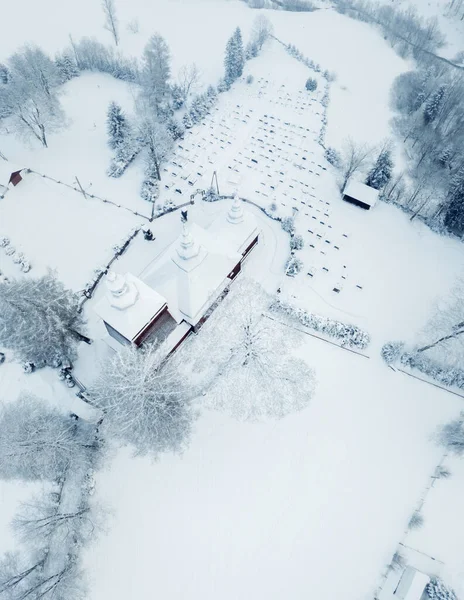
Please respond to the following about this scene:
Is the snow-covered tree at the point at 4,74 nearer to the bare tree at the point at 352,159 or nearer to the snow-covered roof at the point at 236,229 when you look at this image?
the snow-covered roof at the point at 236,229

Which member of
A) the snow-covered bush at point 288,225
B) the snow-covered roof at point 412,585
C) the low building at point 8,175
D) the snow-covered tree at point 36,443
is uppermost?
the snow-covered bush at point 288,225

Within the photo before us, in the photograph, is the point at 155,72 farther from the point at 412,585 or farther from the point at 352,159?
the point at 412,585

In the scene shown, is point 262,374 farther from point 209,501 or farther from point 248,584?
point 248,584

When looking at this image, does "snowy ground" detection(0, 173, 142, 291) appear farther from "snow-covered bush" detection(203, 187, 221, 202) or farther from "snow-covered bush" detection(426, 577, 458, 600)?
"snow-covered bush" detection(426, 577, 458, 600)

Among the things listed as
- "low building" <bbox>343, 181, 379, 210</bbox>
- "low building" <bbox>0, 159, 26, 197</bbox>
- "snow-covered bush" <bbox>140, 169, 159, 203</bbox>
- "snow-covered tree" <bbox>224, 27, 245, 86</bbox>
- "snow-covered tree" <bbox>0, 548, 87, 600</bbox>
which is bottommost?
"snow-covered tree" <bbox>0, 548, 87, 600</bbox>

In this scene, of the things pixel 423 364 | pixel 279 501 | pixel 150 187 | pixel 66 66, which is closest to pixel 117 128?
pixel 150 187

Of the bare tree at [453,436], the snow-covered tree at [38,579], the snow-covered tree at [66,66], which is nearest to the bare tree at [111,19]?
the snow-covered tree at [66,66]

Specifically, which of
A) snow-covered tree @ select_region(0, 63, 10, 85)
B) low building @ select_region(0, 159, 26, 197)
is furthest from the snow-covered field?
snow-covered tree @ select_region(0, 63, 10, 85)
